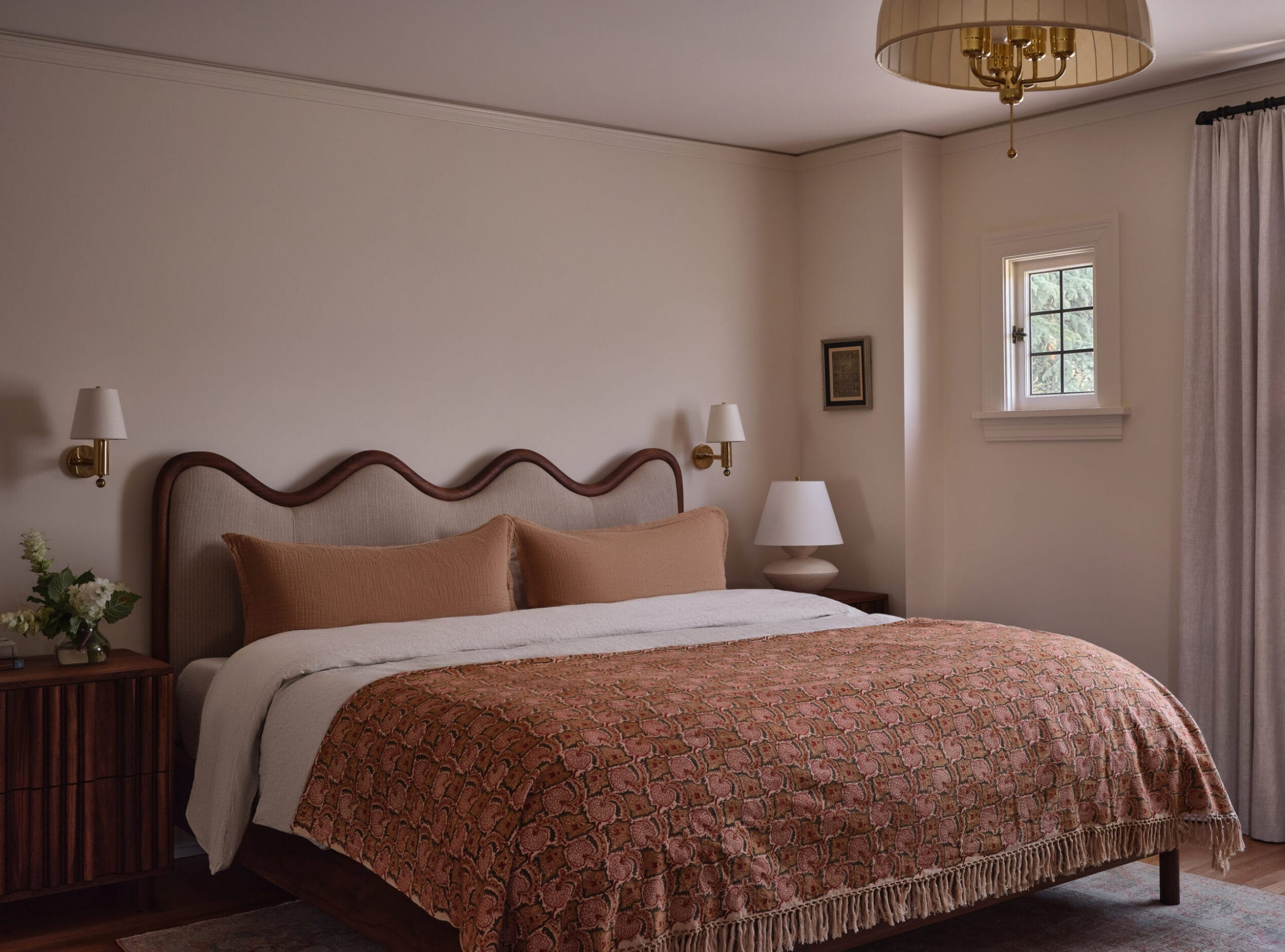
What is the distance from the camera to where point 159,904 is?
3467 mm

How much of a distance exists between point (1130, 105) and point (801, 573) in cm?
212

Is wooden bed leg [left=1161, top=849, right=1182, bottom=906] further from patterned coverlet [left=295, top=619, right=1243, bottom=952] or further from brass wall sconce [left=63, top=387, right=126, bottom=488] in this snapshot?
brass wall sconce [left=63, top=387, right=126, bottom=488]

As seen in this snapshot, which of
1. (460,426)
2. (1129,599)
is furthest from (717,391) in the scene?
(1129,599)

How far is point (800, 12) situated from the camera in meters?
3.54

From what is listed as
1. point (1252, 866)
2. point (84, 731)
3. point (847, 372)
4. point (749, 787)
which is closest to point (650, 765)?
point (749, 787)

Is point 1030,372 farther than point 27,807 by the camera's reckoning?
Yes

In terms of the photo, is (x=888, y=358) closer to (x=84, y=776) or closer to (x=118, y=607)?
(x=118, y=607)

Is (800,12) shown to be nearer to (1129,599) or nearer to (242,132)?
(242,132)

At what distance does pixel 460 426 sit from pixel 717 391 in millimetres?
1221

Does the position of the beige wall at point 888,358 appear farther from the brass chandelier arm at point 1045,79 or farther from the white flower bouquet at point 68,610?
the white flower bouquet at point 68,610

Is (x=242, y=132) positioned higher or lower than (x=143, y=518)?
higher

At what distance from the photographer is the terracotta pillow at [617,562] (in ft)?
13.9

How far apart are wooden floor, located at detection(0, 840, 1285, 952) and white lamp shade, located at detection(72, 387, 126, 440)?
4.32ft

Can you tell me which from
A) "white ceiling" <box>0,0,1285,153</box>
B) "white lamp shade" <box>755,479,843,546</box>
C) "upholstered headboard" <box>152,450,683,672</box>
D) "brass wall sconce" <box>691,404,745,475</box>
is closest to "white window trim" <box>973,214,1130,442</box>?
"white ceiling" <box>0,0,1285,153</box>
